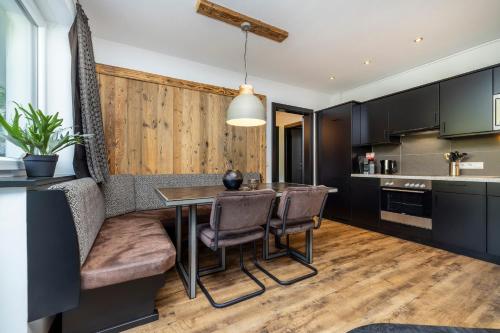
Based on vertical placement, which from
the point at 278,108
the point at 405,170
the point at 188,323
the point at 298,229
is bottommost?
the point at 188,323

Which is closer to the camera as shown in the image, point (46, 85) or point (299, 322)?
point (299, 322)

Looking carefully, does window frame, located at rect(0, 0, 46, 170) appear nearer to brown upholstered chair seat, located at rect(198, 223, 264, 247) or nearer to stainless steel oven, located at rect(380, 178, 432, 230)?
brown upholstered chair seat, located at rect(198, 223, 264, 247)

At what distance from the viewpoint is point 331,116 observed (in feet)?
14.4

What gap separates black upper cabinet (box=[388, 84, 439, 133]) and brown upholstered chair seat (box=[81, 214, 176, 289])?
3.61 meters

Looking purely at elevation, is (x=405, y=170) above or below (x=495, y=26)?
below

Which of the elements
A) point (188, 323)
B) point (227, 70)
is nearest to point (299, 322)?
point (188, 323)

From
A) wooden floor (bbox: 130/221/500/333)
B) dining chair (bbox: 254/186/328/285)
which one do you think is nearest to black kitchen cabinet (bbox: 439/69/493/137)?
wooden floor (bbox: 130/221/500/333)

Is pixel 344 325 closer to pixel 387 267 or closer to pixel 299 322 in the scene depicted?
pixel 299 322

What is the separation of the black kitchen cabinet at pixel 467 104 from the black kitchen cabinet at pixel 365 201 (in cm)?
117

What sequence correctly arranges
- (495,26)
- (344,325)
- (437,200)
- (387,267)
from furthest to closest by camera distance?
(437,200) → (495,26) → (387,267) → (344,325)

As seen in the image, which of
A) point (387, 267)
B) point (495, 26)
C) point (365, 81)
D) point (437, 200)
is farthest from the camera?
point (365, 81)

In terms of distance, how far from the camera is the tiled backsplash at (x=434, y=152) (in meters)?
2.82

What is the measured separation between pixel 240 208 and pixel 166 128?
2.11 m

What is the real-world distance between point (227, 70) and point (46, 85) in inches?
94.9
